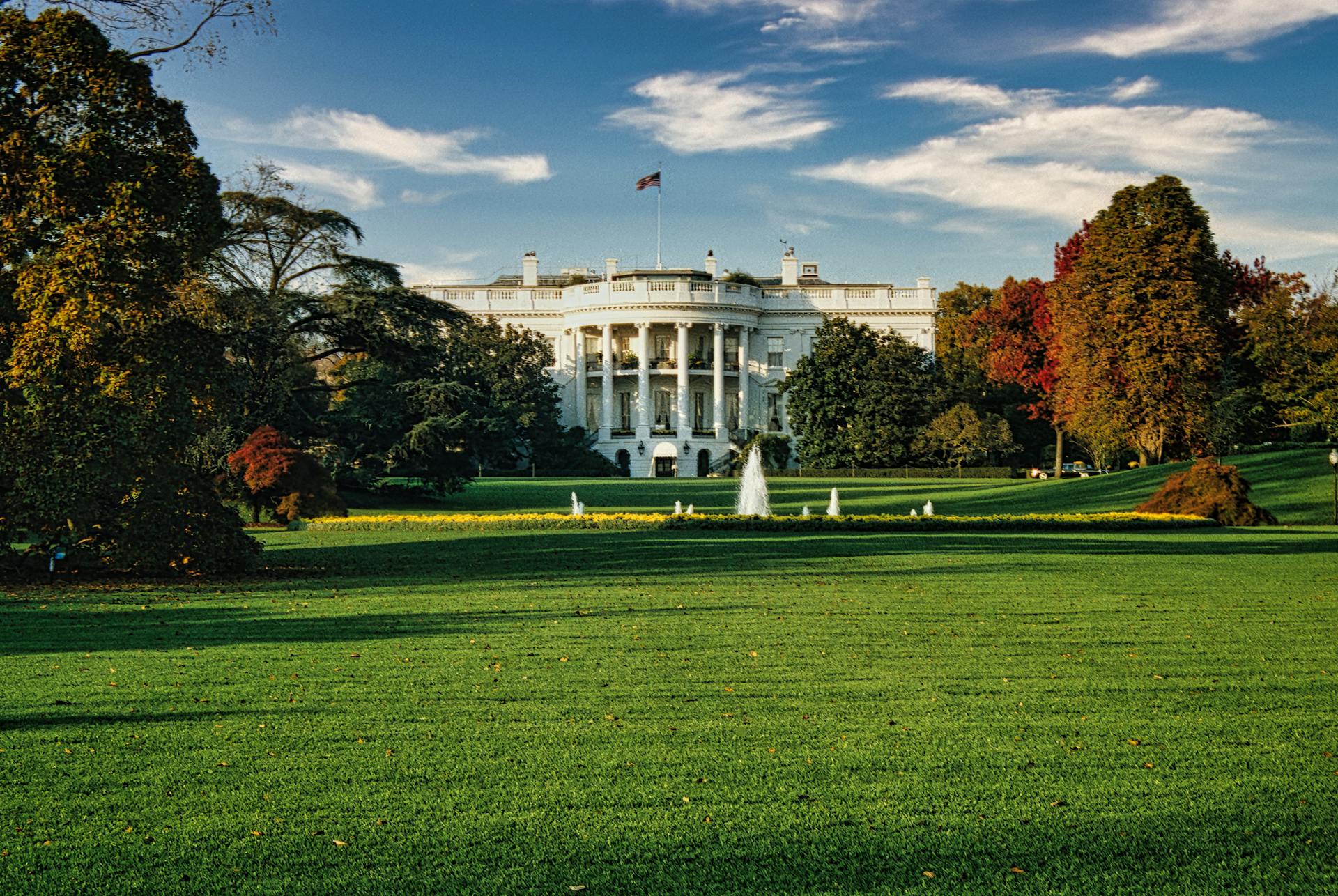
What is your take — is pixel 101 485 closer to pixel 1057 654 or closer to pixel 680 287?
pixel 1057 654

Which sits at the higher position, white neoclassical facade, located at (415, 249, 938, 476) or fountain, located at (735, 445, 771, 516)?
white neoclassical facade, located at (415, 249, 938, 476)

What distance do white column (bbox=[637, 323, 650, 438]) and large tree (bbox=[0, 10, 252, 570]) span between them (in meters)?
56.4

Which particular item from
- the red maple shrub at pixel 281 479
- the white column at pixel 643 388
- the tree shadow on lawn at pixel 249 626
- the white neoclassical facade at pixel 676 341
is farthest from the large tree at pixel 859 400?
the tree shadow on lawn at pixel 249 626

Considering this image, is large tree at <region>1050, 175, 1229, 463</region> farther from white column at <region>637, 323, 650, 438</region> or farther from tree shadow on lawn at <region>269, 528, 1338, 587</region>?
white column at <region>637, 323, 650, 438</region>

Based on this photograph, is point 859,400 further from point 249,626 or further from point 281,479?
point 249,626

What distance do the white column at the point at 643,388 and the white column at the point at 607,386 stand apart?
1735 mm

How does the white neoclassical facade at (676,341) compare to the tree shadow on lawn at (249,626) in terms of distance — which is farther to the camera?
the white neoclassical facade at (676,341)

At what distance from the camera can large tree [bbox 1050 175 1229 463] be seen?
1437 inches

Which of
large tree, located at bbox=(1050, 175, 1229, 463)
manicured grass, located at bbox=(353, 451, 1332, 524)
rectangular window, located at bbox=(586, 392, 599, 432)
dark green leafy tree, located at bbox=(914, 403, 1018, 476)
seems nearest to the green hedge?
dark green leafy tree, located at bbox=(914, 403, 1018, 476)

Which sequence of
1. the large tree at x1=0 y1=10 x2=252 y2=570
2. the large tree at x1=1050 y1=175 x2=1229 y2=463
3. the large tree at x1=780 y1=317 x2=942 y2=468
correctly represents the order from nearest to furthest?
1. the large tree at x1=0 y1=10 x2=252 y2=570
2. the large tree at x1=1050 y1=175 x2=1229 y2=463
3. the large tree at x1=780 y1=317 x2=942 y2=468

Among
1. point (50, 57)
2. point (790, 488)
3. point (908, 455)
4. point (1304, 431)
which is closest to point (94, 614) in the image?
point (50, 57)

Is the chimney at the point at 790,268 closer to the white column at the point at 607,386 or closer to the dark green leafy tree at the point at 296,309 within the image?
the white column at the point at 607,386

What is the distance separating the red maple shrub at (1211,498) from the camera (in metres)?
25.1

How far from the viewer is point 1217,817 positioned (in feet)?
16.7
